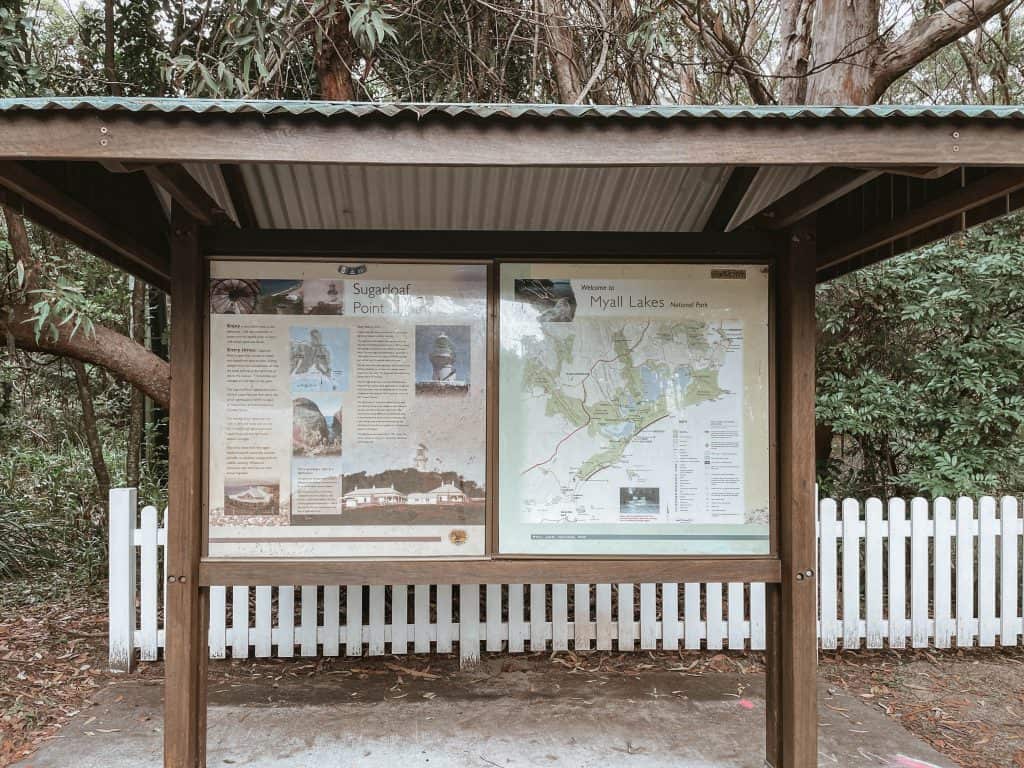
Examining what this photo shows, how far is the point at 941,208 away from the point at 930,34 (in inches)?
157

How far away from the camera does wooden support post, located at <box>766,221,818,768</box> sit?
9.48 feet

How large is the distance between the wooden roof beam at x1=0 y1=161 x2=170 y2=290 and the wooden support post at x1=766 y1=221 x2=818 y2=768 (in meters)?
2.97

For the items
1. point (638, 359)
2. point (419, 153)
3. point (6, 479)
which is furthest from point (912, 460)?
point (6, 479)

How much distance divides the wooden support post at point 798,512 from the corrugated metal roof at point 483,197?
1.89 feet

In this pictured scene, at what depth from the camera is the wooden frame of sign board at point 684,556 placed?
9.37 ft

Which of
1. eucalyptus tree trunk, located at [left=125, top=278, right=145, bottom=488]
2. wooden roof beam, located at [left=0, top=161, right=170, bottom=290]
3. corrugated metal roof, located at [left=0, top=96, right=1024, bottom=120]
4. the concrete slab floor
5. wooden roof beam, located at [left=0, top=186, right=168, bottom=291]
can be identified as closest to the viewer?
corrugated metal roof, located at [left=0, top=96, right=1024, bottom=120]

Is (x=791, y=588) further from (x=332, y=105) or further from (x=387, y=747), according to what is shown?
(x=332, y=105)

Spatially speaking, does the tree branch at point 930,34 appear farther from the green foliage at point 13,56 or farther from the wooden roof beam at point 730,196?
the green foliage at point 13,56

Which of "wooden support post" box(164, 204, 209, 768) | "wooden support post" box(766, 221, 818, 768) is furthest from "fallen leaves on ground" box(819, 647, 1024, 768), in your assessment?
"wooden support post" box(164, 204, 209, 768)

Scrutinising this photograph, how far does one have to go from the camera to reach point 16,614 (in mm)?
5297

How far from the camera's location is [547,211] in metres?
3.29

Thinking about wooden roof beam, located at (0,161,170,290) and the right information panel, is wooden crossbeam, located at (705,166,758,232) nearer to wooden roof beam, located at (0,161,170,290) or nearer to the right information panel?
the right information panel

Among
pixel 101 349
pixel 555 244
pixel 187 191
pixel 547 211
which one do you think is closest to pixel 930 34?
pixel 547 211

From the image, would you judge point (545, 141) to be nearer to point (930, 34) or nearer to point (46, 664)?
point (46, 664)
